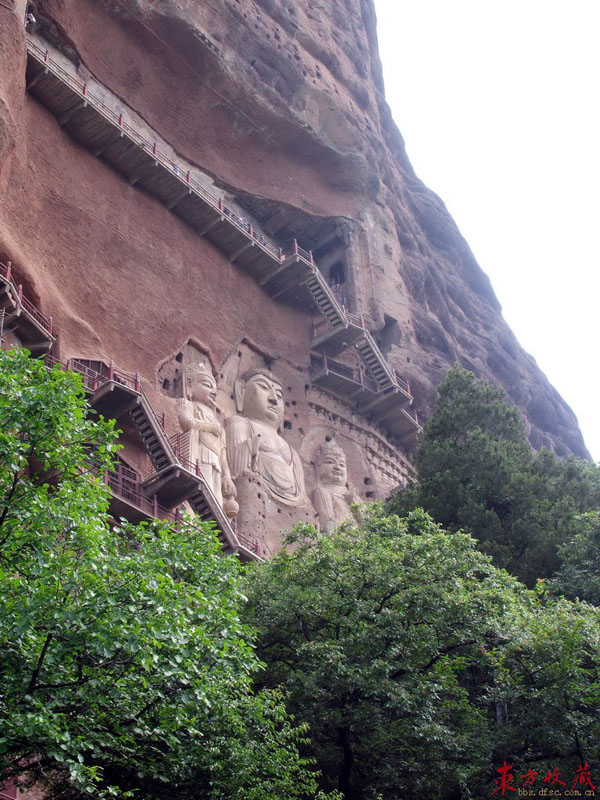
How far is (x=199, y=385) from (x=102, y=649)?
15307 millimetres

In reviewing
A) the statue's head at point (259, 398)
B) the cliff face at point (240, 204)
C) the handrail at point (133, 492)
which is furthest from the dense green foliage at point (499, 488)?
the cliff face at point (240, 204)

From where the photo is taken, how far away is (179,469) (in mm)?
20000

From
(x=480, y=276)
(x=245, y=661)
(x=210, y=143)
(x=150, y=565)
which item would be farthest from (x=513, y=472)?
(x=480, y=276)

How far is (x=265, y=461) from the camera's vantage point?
82.8 feet

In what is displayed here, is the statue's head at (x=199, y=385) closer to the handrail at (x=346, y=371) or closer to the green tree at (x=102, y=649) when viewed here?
the handrail at (x=346, y=371)

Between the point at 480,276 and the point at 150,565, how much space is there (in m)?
32.2

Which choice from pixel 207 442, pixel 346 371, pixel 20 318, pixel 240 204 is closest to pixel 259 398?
pixel 207 442

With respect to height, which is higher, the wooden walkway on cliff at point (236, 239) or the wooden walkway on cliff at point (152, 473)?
the wooden walkway on cliff at point (236, 239)

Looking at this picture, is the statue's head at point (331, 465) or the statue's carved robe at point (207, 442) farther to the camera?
the statue's head at point (331, 465)

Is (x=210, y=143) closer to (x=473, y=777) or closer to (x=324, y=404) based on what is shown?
(x=324, y=404)

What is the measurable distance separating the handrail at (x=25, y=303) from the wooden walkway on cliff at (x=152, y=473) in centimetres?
70

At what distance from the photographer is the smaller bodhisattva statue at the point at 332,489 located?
26081 millimetres

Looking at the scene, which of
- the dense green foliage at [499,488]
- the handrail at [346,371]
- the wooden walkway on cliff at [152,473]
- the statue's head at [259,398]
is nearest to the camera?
the dense green foliage at [499,488]

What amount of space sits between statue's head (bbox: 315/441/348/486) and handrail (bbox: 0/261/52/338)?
929cm
